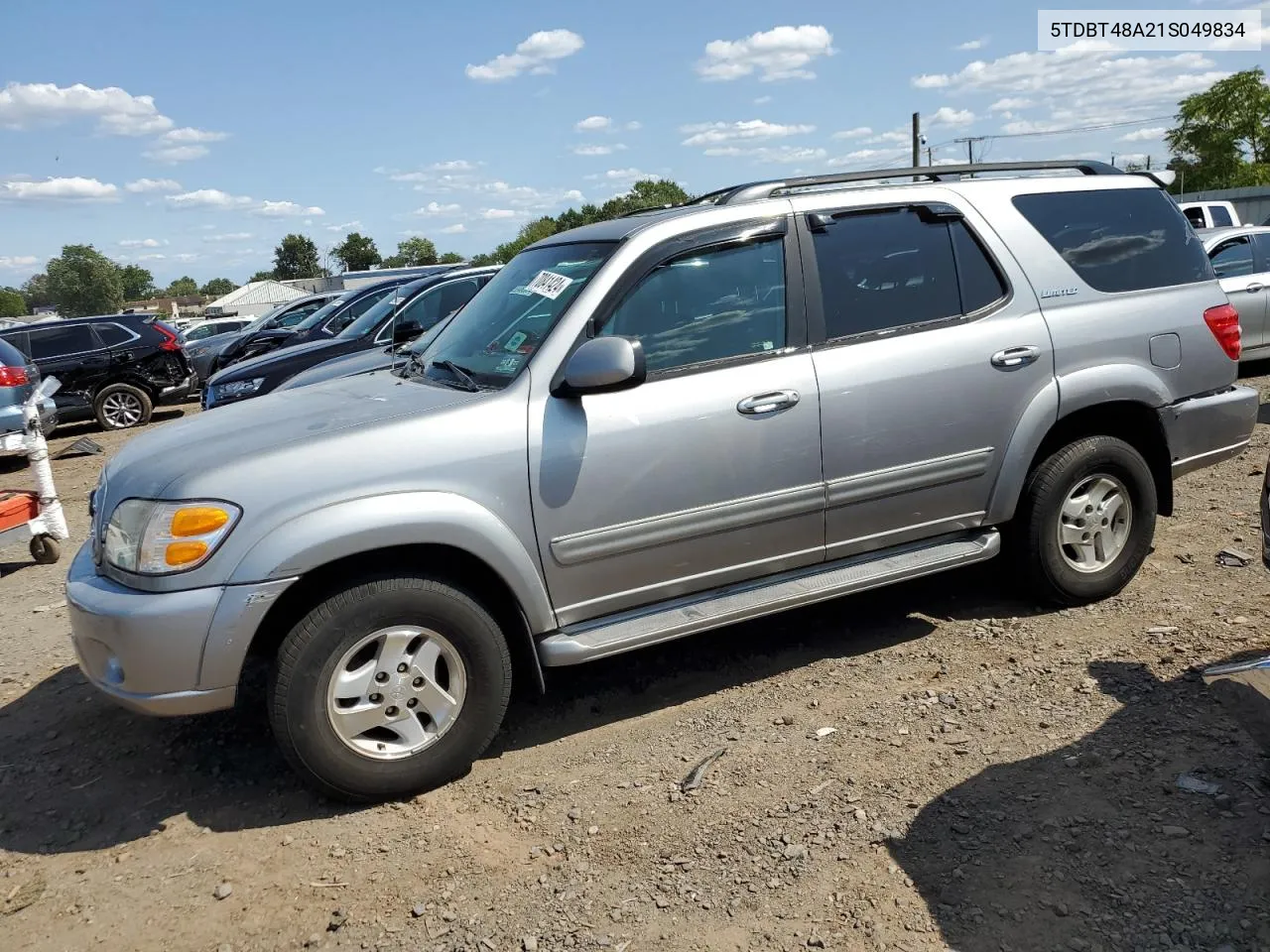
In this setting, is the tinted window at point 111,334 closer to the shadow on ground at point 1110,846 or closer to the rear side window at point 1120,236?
the rear side window at point 1120,236

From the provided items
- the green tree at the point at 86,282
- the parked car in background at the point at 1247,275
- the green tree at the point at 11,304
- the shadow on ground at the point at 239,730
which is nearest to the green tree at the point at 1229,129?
the parked car in background at the point at 1247,275

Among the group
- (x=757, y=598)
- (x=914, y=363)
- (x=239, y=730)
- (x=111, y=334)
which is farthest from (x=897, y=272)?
(x=111, y=334)

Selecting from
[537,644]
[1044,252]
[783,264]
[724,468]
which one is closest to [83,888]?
[537,644]

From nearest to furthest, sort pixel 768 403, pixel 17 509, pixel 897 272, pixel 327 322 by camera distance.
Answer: pixel 768 403 → pixel 897 272 → pixel 17 509 → pixel 327 322

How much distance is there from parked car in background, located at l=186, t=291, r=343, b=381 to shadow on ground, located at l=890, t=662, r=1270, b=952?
614 inches

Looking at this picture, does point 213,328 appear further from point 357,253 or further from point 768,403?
point 357,253

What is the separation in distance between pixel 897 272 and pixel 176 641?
3.08 metres

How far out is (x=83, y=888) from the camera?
10.3ft

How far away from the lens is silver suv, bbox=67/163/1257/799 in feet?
10.7

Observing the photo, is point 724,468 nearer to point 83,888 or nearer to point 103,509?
point 103,509

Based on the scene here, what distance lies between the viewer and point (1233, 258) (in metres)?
10.7

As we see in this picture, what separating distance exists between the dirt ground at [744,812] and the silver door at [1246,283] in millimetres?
6896

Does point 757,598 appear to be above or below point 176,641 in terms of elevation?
below

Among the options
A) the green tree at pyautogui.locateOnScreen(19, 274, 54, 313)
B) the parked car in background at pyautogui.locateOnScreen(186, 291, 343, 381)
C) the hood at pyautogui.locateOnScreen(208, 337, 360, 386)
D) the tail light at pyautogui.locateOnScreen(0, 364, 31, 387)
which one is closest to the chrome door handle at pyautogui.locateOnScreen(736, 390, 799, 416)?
the hood at pyautogui.locateOnScreen(208, 337, 360, 386)
